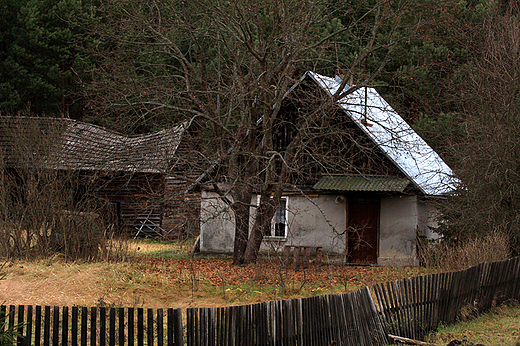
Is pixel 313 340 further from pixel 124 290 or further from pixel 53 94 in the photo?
pixel 53 94

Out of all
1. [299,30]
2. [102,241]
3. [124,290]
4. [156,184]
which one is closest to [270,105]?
[299,30]

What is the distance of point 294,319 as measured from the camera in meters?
7.22

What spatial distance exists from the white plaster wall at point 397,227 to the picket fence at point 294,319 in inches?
339

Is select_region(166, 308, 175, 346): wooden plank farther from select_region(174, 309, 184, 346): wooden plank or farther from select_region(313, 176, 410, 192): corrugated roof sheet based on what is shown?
select_region(313, 176, 410, 192): corrugated roof sheet

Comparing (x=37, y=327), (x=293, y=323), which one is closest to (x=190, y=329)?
(x=293, y=323)

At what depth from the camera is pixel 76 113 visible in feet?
131

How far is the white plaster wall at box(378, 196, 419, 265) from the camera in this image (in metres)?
19.7

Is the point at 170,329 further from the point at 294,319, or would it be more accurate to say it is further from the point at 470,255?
the point at 470,255

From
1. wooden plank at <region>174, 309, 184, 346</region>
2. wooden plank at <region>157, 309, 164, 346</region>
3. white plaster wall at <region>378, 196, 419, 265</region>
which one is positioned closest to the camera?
wooden plank at <region>157, 309, 164, 346</region>

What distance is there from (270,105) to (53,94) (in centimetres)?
2359

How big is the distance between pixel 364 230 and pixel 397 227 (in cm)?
122

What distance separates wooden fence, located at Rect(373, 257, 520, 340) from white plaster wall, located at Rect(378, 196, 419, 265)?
7.07 metres

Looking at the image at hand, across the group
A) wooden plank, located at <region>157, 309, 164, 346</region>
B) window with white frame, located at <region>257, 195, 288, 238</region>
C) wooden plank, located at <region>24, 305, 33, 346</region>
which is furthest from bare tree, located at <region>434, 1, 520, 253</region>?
wooden plank, located at <region>24, 305, 33, 346</region>

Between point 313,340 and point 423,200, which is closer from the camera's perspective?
point 313,340
